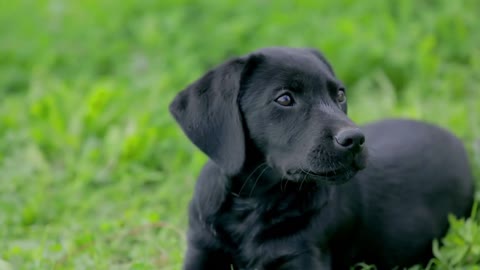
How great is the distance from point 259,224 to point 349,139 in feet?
2.19

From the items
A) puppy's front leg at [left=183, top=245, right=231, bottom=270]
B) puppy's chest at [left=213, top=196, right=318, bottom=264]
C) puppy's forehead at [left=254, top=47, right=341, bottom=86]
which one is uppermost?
puppy's forehead at [left=254, top=47, right=341, bottom=86]

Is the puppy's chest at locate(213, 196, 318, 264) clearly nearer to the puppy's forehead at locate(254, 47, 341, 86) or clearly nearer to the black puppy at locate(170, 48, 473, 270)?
the black puppy at locate(170, 48, 473, 270)

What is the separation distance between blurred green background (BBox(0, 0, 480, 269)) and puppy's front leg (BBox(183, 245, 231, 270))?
0.37 metres

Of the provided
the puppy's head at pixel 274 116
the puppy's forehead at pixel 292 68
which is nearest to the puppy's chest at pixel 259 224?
the puppy's head at pixel 274 116

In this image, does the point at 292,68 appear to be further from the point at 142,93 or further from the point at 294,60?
the point at 142,93

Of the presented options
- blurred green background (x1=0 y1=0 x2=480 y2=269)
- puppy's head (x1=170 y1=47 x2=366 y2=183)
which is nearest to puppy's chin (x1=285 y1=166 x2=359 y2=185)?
puppy's head (x1=170 y1=47 x2=366 y2=183)

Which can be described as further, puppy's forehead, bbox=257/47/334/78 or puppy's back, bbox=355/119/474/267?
puppy's back, bbox=355/119/474/267

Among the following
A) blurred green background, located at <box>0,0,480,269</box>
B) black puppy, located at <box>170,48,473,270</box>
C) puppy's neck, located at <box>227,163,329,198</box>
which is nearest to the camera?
black puppy, located at <box>170,48,473,270</box>

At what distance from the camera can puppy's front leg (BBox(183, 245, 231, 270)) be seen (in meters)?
3.41

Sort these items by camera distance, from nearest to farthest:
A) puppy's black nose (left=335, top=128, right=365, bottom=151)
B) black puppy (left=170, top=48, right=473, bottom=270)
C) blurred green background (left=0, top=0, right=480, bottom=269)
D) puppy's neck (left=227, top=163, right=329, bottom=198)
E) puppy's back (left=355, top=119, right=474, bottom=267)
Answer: puppy's black nose (left=335, top=128, right=365, bottom=151) < black puppy (left=170, top=48, right=473, bottom=270) < puppy's neck (left=227, top=163, right=329, bottom=198) < puppy's back (left=355, top=119, right=474, bottom=267) < blurred green background (left=0, top=0, right=480, bottom=269)

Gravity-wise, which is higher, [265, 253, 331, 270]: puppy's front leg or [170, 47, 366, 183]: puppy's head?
[170, 47, 366, 183]: puppy's head

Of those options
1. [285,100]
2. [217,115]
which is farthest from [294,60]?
[217,115]

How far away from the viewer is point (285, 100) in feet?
10.4

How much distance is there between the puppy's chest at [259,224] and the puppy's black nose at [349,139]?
0.48m
